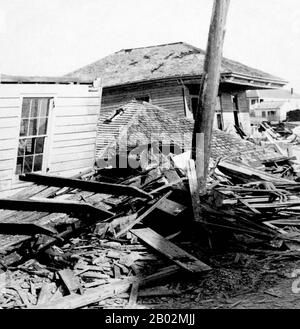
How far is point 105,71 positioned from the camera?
2308cm

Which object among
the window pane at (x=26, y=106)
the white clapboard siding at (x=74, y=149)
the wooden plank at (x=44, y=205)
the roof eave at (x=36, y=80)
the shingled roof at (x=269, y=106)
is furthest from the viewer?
the shingled roof at (x=269, y=106)

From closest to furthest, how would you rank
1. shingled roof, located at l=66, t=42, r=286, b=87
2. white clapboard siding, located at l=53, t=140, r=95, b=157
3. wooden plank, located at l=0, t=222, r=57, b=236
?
wooden plank, located at l=0, t=222, r=57, b=236
white clapboard siding, located at l=53, t=140, r=95, b=157
shingled roof, located at l=66, t=42, r=286, b=87

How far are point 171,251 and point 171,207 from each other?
48.1 inches

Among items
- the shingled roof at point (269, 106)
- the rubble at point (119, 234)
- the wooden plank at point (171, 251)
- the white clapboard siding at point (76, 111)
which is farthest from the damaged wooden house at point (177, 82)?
the shingled roof at point (269, 106)

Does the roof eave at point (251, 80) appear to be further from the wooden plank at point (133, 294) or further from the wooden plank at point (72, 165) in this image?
the wooden plank at point (133, 294)

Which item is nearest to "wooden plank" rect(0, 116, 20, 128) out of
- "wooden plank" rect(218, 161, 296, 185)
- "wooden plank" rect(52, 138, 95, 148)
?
"wooden plank" rect(52, 138, 95, 148)

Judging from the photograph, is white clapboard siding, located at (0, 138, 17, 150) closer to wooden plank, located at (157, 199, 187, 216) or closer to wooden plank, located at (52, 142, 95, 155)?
wooden plank, located at (52, 142, 95, 155)

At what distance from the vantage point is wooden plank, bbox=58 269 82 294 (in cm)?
462

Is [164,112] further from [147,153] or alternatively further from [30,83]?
[30,83]

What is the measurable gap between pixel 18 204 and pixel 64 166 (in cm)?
360

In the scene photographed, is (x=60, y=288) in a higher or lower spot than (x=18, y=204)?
lower

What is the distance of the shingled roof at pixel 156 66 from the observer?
1845 cm
